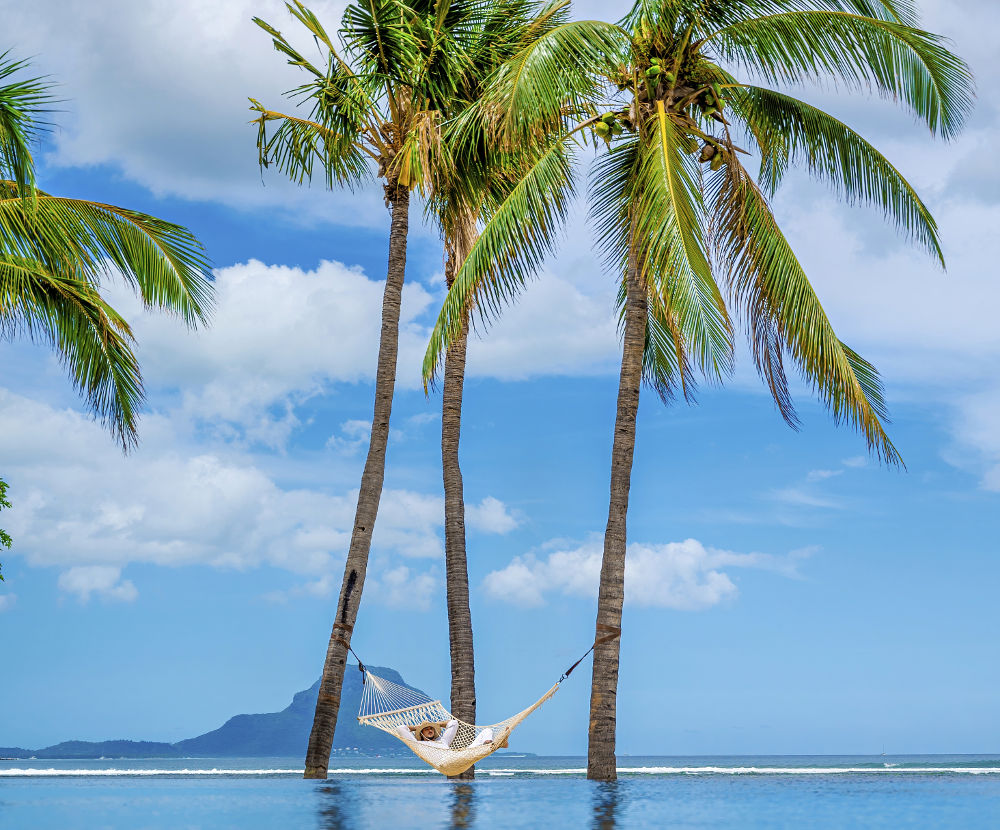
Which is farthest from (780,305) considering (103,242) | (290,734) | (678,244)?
(290,734)

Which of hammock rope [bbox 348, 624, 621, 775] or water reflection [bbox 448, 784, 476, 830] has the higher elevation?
hammock rope [bbox 348, 624, 621, 775]

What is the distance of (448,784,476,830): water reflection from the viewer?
7633mm

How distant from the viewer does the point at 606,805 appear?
8.94 m

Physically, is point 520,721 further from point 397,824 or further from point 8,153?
point 8,153

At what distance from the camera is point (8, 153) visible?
7.97 meters

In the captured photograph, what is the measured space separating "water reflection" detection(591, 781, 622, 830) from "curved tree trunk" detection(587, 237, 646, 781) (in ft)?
0.47

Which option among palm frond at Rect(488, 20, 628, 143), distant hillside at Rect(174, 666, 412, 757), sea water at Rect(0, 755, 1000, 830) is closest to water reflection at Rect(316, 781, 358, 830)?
sea water at Rect(0, 755, 1000, 830)

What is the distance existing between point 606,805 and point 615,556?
2.52 meters

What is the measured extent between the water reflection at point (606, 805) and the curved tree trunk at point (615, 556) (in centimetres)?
14

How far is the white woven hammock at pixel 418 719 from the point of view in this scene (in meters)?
10.6

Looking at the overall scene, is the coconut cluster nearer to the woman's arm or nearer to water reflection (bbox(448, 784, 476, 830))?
the woman's arm

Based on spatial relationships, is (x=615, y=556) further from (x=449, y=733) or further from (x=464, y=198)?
(x=464, y=198)

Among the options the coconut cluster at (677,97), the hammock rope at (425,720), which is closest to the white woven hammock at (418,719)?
the hammock rope at (425,720)

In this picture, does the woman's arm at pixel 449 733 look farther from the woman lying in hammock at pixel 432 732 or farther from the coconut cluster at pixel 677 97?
the coconut cluster at pixel 677 97
